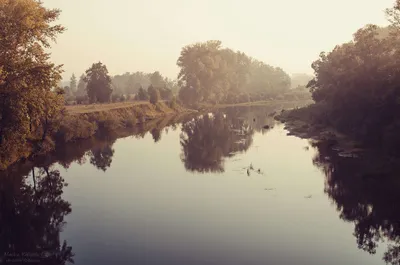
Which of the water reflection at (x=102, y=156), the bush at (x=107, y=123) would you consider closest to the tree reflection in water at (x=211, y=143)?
the water reflection at (x=102, y=156)

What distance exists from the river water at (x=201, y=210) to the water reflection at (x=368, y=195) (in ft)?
0.29

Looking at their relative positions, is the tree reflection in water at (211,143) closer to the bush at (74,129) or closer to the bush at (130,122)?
the bush at (130,122)

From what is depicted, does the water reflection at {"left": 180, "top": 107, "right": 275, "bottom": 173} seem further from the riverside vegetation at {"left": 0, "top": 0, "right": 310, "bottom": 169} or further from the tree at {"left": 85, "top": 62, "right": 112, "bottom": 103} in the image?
the tree at {"left": 85, "top": 62, "right": 112, "bottom": 103}

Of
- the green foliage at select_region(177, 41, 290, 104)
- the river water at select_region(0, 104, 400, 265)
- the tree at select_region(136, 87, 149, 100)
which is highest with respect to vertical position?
the green foliage at select_region(177, 41, 290, 104)

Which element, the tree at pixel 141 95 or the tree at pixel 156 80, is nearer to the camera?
the tree at pixel 141 95

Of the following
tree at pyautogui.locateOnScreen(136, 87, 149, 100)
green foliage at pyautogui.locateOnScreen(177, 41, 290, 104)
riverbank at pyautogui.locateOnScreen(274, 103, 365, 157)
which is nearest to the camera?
riverbank at pyautogui.locateOnScreen(274, 103, 365, 157)

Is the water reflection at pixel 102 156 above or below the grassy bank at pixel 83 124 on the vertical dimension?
below

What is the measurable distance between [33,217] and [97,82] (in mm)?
63482

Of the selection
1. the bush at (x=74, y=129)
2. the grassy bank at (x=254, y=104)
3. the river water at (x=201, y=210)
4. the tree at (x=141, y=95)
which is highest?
the tree at (x=141, y=95)


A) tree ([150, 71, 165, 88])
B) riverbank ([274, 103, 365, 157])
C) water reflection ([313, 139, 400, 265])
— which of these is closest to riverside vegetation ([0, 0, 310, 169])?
water reflection ([313, 139, 400, 265])

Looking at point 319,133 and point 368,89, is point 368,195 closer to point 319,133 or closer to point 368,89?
point 368,89

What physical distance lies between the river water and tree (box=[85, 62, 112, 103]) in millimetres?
40770

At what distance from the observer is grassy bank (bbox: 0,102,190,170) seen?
45.8m

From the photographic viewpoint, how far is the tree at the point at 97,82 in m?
86.1
